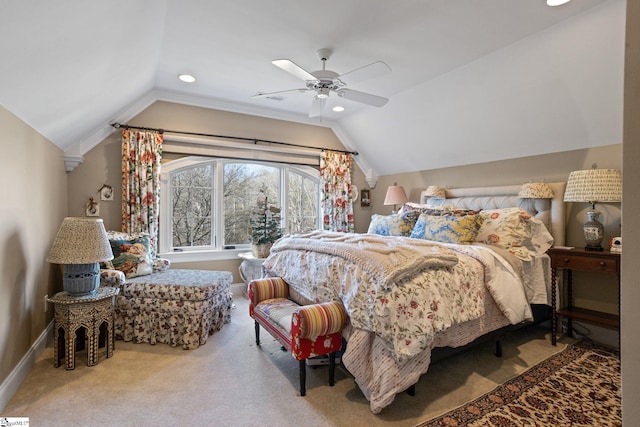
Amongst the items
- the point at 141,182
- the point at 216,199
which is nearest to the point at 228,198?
the point at 216,199

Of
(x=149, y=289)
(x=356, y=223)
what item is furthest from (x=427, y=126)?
(x=149, y=289)

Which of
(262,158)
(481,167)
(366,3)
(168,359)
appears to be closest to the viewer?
(366,3)

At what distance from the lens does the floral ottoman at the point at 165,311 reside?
2.90 meters

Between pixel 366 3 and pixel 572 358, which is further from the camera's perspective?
pixel 572 358

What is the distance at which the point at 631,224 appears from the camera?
722 millimetres

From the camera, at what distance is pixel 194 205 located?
177 inches

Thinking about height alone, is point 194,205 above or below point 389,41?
below

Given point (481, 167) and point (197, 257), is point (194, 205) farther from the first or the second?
point (481, 167)

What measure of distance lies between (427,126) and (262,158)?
2.36 meters

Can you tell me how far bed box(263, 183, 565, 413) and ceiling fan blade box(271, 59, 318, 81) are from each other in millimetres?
1388

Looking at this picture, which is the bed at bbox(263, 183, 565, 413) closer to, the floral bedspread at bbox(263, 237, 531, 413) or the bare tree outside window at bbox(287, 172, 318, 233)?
the floral bedspread at bbox(263, 237, 531, 413)

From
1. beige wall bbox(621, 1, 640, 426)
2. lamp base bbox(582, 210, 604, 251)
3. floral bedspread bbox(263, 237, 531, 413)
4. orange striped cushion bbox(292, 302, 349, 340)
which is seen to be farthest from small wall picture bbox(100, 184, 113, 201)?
lamp base bbox(582, 210, 604, 251)

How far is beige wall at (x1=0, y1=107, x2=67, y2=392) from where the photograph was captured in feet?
6.75

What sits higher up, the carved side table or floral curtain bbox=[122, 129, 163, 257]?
floral curtain bbox=[122, 129, 163, 257]
